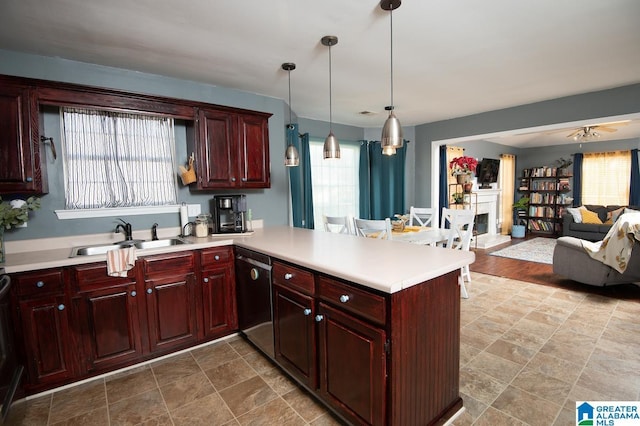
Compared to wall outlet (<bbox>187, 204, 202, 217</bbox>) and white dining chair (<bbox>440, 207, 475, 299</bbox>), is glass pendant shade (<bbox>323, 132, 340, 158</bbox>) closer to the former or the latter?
wall outlet (<bbox>187, 204, 202, 217</bbox>)

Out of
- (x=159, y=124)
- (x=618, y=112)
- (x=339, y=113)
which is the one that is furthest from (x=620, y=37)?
(x=159, y=124)

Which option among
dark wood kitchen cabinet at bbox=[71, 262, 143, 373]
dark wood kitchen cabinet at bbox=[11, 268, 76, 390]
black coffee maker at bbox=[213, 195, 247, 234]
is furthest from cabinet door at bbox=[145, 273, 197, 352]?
black coffee maker at bbox=[213, 195, 247, 234]

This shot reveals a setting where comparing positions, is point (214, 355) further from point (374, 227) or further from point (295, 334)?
point (374, 227)

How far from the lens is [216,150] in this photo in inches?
114

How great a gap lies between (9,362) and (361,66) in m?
3.23

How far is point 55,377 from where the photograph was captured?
2.04m

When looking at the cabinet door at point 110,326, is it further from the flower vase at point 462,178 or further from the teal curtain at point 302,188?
the flower vase at point 462,178

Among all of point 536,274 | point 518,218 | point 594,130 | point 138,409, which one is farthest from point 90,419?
point 518,218

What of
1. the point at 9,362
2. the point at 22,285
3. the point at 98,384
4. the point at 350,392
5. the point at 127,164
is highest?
the point at 127,164

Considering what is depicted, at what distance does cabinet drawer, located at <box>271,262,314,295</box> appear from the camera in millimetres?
1791

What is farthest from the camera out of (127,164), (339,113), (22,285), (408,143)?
(408,143)

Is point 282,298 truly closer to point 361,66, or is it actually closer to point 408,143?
point 361,66

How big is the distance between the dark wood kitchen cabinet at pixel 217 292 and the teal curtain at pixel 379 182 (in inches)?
125
